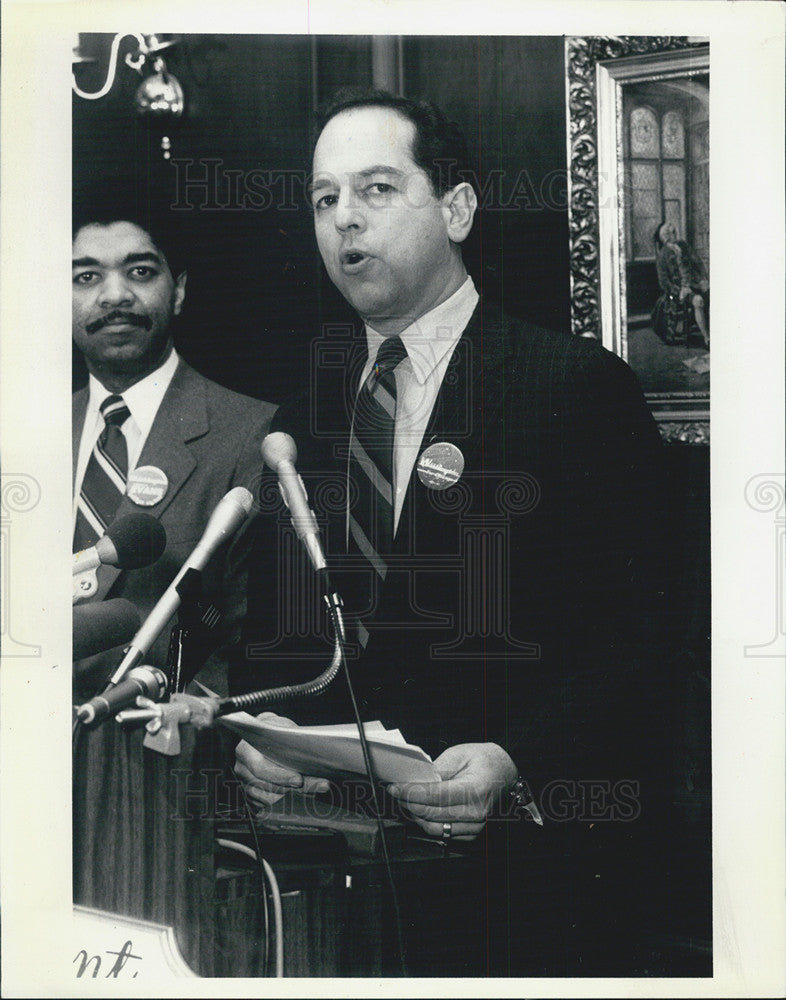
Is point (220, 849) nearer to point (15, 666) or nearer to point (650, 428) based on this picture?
point (15, 666)

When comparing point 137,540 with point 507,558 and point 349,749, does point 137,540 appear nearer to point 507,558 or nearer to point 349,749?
point 349,749

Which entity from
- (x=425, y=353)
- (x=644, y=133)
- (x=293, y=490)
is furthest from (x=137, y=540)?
(x=644, y=133)

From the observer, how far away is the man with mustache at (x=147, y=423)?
6.35ft

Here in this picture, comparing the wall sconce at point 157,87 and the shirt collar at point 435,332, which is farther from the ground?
the wall sconce at point 157,87

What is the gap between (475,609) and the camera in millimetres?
1924

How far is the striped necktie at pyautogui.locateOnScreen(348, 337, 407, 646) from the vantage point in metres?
1.93

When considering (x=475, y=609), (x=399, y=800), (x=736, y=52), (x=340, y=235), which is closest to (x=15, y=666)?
(x=399, y=800)

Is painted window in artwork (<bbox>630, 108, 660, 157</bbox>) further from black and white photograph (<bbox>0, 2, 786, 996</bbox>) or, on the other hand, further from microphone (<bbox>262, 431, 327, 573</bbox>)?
microphone (<bbox>262, 431, 327, 573</bbox>)

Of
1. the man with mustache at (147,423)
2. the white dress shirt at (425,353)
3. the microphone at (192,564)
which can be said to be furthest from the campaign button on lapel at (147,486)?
the white dress shirt at (425,353)

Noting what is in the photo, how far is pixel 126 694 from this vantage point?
1.92 meters

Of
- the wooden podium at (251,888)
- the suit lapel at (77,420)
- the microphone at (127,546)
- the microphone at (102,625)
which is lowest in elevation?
the wooden podium at (251,888)

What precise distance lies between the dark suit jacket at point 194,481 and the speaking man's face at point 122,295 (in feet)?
0.31

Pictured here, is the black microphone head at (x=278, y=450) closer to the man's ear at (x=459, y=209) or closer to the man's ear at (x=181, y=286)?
the man's ear at (x=181, y=286)

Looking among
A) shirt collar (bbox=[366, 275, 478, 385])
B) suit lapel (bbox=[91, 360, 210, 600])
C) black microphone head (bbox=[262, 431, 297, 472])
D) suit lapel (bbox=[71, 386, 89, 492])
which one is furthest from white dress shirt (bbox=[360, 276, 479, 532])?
suit lapel (bbox=[71, 386, 89, 492])
